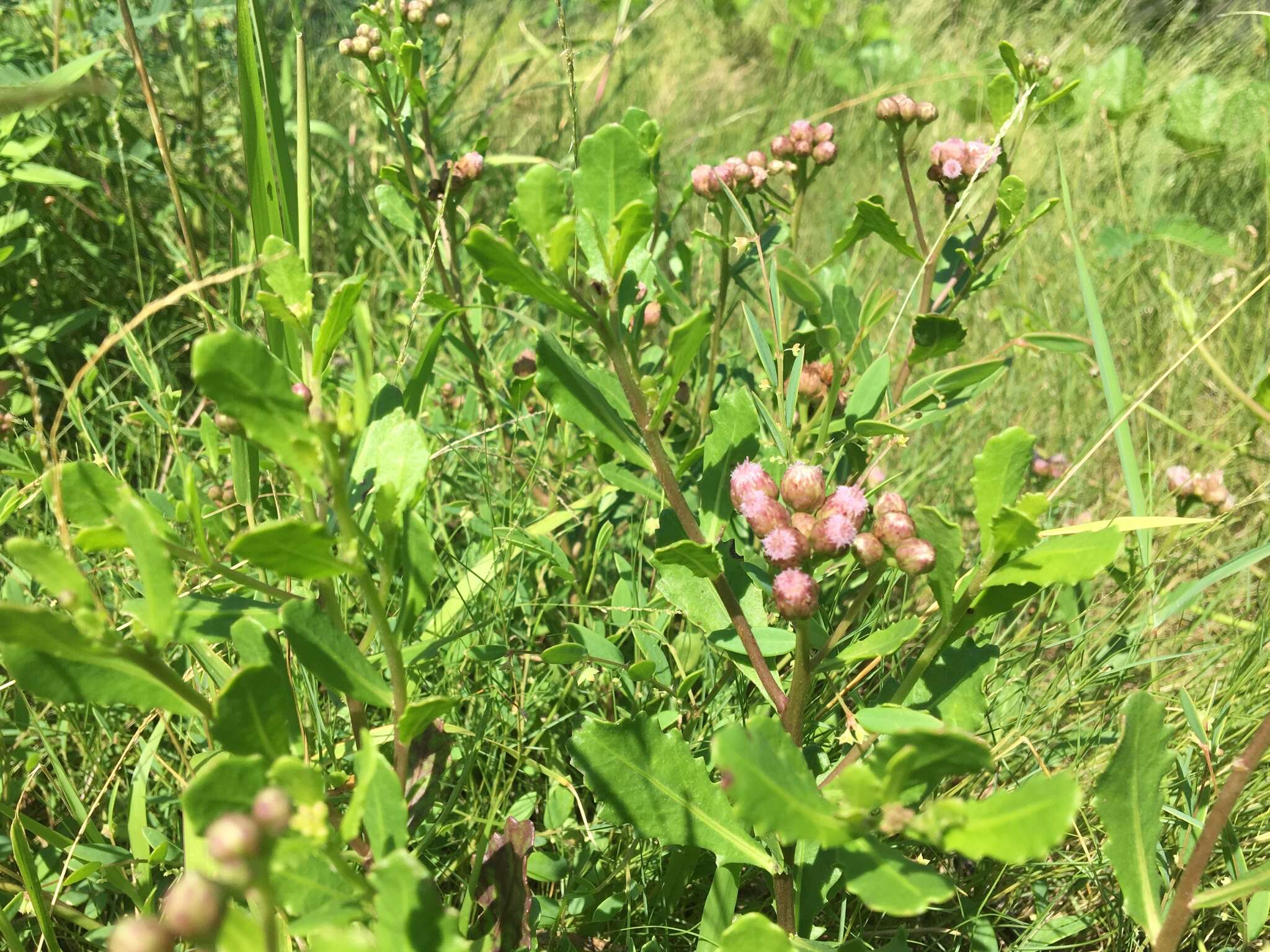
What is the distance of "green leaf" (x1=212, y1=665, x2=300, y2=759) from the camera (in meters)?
0.88

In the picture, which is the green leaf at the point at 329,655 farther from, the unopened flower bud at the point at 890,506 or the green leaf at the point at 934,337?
the green leaf at the point at 934,337

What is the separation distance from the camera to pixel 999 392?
268 cm

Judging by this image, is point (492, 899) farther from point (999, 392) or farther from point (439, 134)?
point (439, 134)

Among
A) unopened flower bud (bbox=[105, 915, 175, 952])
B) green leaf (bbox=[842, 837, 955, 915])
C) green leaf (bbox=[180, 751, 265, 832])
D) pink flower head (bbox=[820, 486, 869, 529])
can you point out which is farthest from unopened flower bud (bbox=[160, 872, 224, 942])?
pink flower head (bbox=[820, 486, 869, 529])

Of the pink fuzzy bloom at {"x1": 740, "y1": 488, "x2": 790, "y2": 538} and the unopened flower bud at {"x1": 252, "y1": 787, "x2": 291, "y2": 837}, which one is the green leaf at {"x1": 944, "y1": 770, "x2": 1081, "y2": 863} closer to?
the pink fuzzy bloom at {"x1": 740, "y1": 488, "x2": 790, "y2": 538}

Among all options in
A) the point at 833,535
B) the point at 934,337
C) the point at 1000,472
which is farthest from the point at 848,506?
the point at 934,337

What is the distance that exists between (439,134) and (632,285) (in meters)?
1.85

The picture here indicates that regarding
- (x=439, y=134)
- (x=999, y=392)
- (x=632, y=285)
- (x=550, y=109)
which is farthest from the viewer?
(x=550, y=109)

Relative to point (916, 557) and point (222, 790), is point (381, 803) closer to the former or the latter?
point (222, 790)

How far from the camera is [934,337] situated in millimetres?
1597

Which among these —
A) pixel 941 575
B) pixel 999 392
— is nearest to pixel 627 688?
pixel 941 575

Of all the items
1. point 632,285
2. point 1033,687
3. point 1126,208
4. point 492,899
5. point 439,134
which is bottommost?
point 1033,687

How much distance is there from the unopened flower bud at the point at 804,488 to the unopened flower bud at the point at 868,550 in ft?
0.29

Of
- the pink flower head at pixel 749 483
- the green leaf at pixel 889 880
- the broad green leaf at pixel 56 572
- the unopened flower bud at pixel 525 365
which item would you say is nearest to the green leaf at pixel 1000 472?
the pink flower head at pixel 749 483
